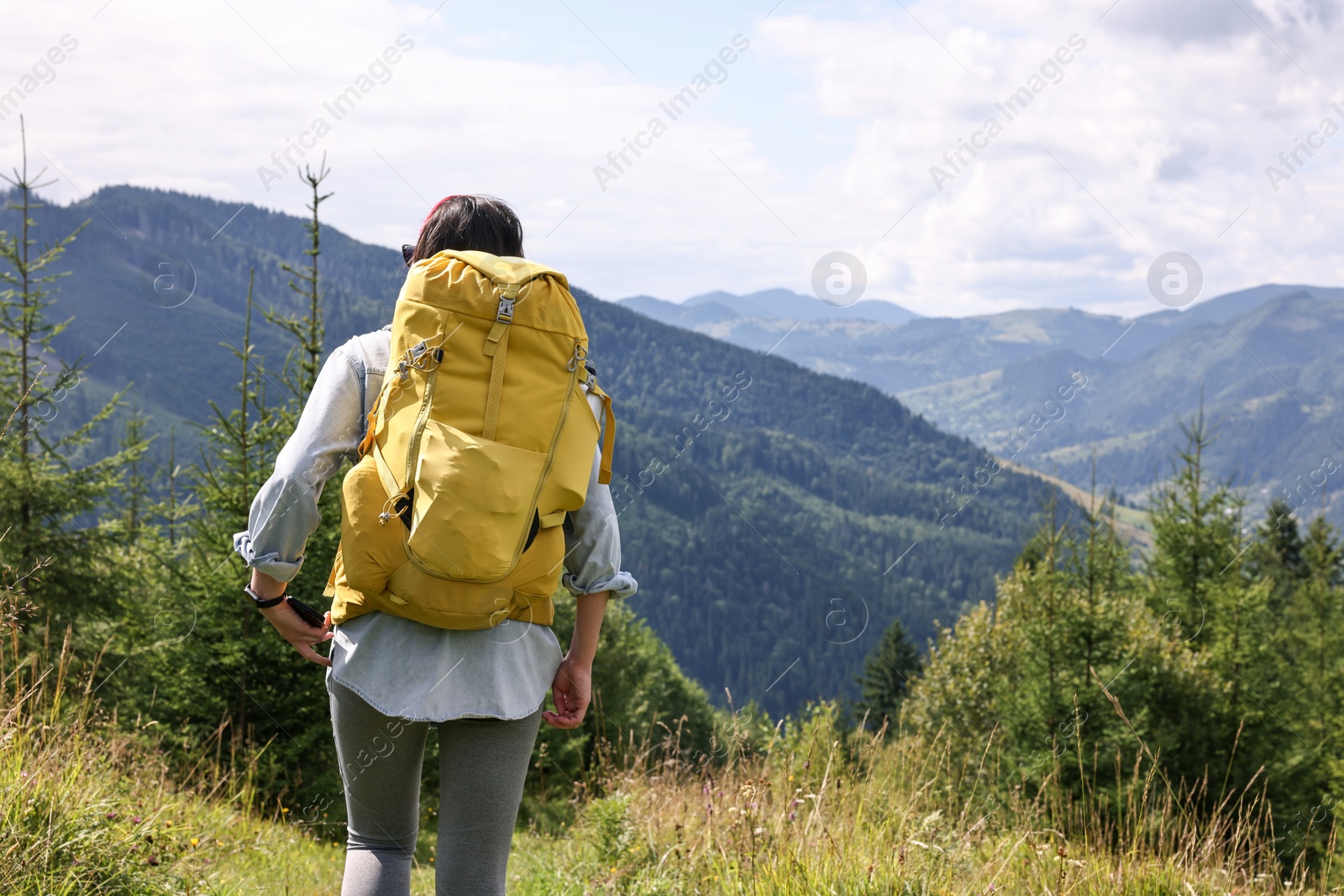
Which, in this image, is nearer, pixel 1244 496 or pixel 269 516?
pixel 269 516

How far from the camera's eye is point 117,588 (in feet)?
31.0

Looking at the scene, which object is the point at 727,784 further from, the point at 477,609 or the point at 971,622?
the point at 971,622

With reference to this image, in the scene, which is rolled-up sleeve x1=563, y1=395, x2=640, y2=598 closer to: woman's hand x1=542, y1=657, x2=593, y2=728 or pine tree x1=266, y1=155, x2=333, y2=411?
woman's hand x1=542, y1=657, x2=593, y2=728

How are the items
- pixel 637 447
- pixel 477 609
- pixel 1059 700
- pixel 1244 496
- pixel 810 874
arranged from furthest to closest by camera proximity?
pixel 637 447, pixel 1244 496, pixel 1059 700, pixel 810 874, pixel 477 609

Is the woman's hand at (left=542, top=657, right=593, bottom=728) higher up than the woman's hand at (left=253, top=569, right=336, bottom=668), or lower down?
lower down

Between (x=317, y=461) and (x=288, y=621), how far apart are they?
1.28 feet

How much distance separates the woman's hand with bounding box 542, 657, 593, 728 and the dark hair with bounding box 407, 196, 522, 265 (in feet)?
2.91

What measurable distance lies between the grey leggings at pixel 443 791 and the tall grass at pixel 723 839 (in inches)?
40.3

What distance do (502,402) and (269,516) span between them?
0.49 m

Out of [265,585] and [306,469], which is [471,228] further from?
[265,585]

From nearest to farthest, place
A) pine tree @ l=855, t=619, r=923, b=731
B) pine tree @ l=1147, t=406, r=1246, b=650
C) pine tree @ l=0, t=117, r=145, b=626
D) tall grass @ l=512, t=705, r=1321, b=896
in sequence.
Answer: tall grass @ l=512, t=705, r=1321, b=896, pine tree @ l=0, t=117, r=145, b=626, pine tree @ l=1147, t=406, r=1246, b=650, pine tree @ l=855, t=619, r=923, b=731

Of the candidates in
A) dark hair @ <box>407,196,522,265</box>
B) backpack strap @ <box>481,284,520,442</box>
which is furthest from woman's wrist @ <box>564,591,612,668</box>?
dark hair @ <box>407,196,522,265</box>

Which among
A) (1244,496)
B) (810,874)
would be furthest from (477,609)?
(1244,496)

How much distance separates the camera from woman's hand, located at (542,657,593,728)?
1971mm
